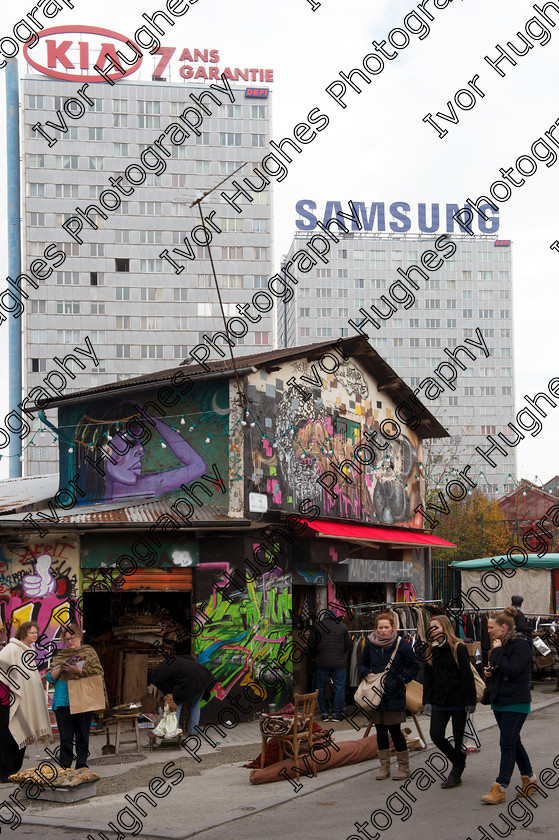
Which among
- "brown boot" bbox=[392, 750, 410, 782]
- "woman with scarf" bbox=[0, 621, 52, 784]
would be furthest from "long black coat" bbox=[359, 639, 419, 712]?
"woman with scarf" bbox=[0, 621, 52, 784]

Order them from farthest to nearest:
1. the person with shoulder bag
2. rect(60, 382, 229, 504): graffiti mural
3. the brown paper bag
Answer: rect(60, 382, 229, 504): graffiti mural → the brown paper bag → the person with shoulder bag

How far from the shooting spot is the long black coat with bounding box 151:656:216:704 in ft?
41.8

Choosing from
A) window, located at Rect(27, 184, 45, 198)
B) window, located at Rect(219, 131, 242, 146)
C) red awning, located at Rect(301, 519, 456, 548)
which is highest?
window, located at Rect(219, 131, 242, 146)

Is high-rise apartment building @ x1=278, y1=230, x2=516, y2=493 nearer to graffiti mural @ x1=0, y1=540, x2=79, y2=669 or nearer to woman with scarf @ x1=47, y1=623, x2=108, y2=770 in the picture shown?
graffiti mural @ x1=0, y1=540, x2=79, y2=669

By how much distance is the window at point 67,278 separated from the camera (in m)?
80.2

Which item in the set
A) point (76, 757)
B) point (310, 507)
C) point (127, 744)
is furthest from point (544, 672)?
point (76, 757)

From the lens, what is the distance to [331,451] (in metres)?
17.8

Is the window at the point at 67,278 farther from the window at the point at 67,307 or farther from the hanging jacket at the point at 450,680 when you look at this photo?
the hanging jacket at the point at 450,680

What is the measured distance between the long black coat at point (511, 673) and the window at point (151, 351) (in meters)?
73.9

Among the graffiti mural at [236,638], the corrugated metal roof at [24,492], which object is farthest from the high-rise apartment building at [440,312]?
the graffiti mural at [236,638]

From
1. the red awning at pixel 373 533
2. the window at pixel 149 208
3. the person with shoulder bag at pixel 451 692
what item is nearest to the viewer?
the person with shoulder bag at pixel 451 692

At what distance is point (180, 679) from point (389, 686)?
4226 millimetres

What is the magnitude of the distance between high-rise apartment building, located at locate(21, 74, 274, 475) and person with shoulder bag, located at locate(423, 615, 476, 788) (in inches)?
2795

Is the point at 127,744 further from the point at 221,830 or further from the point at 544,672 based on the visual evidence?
the point at 544,672
